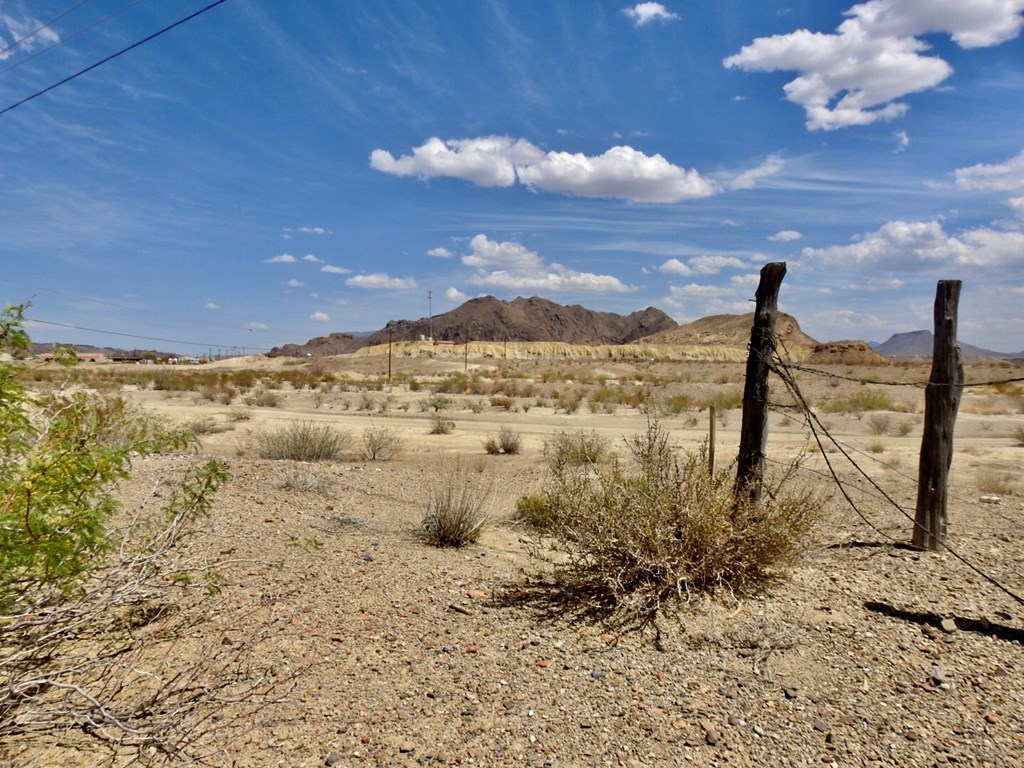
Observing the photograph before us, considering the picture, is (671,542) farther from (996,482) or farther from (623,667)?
(996,482)

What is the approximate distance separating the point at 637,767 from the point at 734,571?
8.22ft

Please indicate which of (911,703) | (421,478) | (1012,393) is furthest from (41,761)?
(1012,393)

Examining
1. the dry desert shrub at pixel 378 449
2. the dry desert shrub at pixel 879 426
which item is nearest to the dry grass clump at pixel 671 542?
the dry desert shrub at pixel 378 449

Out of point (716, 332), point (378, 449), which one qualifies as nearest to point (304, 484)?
point (378, 449)

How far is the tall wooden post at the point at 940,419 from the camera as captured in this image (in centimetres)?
730

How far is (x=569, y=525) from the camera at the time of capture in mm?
6648

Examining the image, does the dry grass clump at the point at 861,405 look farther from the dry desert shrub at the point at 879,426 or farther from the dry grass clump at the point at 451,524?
the dry grass clump at the point at 451,524

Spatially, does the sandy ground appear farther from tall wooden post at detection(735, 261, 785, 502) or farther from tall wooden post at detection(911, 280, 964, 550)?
tall wooden post at detection(735, 261, 785, 502)

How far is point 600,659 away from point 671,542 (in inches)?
49.1

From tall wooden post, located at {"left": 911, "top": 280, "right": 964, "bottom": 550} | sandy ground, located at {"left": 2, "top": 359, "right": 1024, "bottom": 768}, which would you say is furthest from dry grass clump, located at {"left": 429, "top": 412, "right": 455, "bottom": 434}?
tall wooden post, located at {"left": 911, "top": 280, "right": 964, "bottom": 550}

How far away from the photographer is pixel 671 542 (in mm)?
5832

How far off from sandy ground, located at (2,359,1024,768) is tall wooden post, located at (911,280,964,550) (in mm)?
358

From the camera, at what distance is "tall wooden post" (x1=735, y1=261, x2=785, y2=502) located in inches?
265

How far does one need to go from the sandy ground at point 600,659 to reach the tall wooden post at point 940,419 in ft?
1.18
